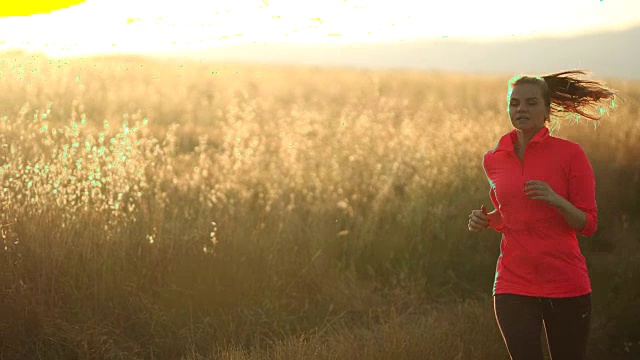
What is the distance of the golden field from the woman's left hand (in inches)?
70.4

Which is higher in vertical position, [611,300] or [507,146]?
[507,146]

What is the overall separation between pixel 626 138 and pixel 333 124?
425 centimetres

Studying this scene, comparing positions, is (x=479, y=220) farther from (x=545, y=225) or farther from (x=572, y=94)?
(x=572, y=94)

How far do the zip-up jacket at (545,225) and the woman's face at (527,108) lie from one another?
7 cm

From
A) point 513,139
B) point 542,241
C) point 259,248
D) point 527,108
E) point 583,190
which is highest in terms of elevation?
point 527,108

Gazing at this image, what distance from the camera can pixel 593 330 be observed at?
6328mm

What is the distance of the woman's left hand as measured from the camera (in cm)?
372

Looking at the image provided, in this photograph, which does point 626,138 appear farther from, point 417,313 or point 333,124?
point 417,313

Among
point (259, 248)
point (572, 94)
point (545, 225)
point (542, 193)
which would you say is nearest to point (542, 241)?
point (545, 225)

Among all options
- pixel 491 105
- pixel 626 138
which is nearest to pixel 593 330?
pixel 626 138

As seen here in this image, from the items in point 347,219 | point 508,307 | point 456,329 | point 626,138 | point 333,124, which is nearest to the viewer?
point 508,307

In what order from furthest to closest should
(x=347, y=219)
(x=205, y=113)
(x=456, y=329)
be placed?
(x=205, y=113), (x=347, y=219), (x=456, y=329)

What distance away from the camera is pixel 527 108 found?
4066 millimetres

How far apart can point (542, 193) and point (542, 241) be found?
279 millimetres
